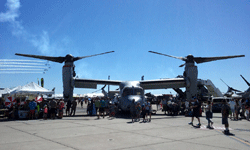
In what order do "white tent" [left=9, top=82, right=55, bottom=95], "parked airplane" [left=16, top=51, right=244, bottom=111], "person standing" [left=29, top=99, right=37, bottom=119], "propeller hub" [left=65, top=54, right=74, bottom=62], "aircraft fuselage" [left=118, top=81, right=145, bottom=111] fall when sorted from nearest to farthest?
"person standing" [left=29, top=99, right=37, bottom=119] → "aircraft fuselage" [left=118, top=81, right=145, bottom=111] → "parked airplane" [left=16, top=51, right=244, bottom=111] → "propeller hub" [left=65, top=54, right=74, bottom=62] → "white tent" [left=9, top=82, right=55, bottom=95]

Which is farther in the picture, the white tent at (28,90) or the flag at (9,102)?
the white tent at (28,90)

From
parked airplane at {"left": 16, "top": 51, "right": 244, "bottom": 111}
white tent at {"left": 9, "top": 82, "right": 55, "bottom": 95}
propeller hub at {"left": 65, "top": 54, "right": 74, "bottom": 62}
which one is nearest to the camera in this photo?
parked airplane at {"left": 16, "top": 51, "right": 244, "bottom": 111}

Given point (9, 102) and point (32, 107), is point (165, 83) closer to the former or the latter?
point (32, 107)

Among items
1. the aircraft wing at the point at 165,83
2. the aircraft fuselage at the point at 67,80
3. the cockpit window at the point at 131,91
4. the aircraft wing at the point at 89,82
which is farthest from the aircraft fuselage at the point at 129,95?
the aircraft fuselage at the point at 67,80

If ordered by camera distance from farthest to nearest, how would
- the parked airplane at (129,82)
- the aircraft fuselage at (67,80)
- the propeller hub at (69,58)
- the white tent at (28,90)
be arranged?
the white tent at (28,90), the propeller hub at (69,58), the aircraft fuselage at (67,80), the parked airplane at (129,82)

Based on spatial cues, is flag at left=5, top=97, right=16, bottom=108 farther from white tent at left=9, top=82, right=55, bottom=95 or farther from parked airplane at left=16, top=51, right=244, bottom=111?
white tent at left=9, top=82, right=55, bottom=95

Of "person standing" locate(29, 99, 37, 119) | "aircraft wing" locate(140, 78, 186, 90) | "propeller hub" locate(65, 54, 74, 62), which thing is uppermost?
"propeller hub" locate(65, 54, 74, 62)

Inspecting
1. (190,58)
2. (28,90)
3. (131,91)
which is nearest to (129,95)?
(131,91)

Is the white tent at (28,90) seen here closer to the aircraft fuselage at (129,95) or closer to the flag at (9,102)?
the flag at (9,102)

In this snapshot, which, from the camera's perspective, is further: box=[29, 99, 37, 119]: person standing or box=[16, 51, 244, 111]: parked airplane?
box=[16, 51, 244, 111]: parked airplane

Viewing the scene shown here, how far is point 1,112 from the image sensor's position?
53.7ft

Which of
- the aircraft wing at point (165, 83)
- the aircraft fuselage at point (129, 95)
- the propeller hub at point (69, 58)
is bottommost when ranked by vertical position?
the aircraft fuselage at point (129, 95)

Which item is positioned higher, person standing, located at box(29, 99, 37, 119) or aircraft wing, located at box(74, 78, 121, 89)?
aircraft wing, located at box(74, 78, 121, 89)

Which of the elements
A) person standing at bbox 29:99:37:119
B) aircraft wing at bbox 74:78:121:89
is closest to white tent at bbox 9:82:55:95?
aircraft wing at bbox 74:78:121:89
